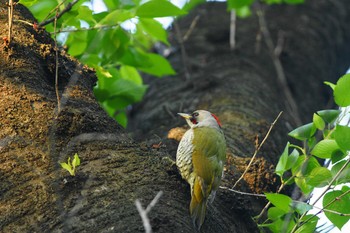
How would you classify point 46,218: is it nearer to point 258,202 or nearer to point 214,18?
point 258,202

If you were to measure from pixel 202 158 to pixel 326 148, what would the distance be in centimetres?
85

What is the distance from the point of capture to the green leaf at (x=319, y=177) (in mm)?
3125

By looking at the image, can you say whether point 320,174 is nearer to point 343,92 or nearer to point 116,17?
point 343,92

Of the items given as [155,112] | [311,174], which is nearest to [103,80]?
[155,112]

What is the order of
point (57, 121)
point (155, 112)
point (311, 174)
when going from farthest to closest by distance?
point (155, 112) < point (311, 174) < point (57, 121)

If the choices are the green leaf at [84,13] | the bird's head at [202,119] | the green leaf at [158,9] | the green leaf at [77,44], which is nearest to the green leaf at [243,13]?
the bird's head at [202,119]

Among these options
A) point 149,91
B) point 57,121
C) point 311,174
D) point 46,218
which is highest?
point 57,121

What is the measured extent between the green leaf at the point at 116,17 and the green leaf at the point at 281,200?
4.71ft

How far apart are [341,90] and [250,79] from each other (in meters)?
2.03

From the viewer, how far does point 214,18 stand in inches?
268

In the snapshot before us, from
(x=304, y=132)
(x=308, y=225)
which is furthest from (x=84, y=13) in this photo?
(x=308, y=225)

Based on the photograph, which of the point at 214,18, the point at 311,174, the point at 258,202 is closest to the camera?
the point at 311,174

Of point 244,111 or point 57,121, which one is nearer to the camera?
point 57,121

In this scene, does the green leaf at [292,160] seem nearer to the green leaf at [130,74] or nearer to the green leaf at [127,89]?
the green leaf at [127,89]
